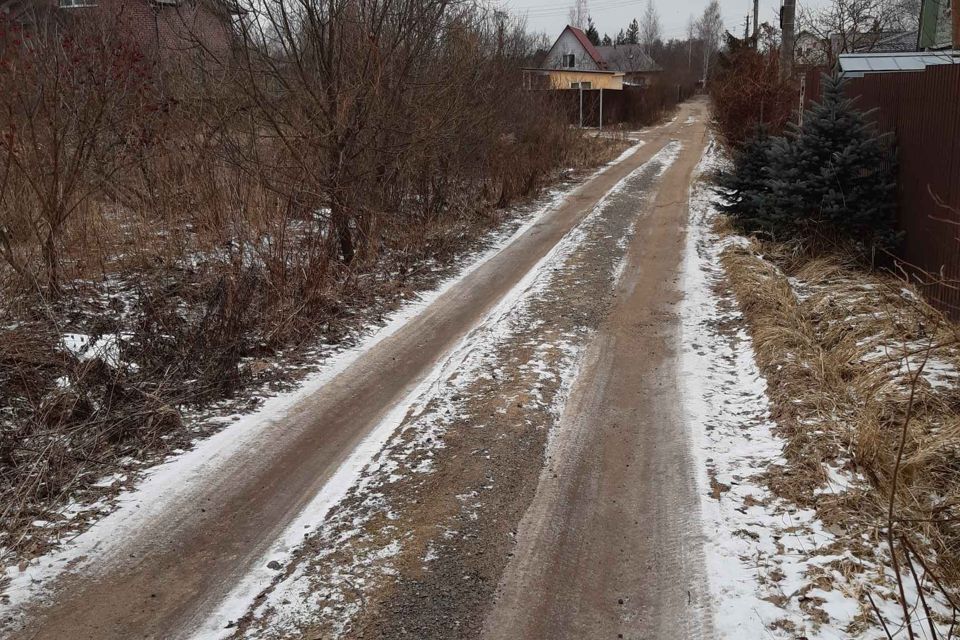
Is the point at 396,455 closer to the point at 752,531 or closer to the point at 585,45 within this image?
the point at 752,531

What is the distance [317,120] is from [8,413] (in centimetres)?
596

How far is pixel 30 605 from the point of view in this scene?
12.7ft

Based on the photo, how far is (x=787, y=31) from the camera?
605 inches

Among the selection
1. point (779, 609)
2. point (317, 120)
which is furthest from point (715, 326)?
point (317, 120)

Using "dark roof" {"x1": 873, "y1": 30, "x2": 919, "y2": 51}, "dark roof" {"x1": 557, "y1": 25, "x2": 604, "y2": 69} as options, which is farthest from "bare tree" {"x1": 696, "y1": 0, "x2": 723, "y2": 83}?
"dark roof" {"x1": 873, "y1": 30, "x2": 919, "y2": 51}

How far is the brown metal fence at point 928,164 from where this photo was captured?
7.44 metres

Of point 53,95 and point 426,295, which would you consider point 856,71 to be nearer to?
point 426,295

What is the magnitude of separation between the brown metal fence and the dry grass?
444mm

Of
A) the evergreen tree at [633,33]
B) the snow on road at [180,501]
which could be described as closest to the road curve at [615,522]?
the snow on road at [180,501]

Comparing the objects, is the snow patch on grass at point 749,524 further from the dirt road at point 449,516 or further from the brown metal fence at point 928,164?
the brown metal fence at point 928,164

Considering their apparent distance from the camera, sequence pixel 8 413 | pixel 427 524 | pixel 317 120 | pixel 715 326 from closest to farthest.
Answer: pixel 427 524 < pixel 8 413 < pixel 715 326 < pixel 317 120

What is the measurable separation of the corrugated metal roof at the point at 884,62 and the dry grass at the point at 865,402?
637 cm

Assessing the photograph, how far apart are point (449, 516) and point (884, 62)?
13715 millimetres

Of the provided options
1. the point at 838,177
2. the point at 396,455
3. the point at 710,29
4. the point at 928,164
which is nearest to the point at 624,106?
the point at 838,177
